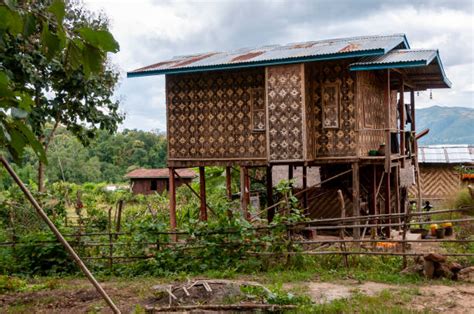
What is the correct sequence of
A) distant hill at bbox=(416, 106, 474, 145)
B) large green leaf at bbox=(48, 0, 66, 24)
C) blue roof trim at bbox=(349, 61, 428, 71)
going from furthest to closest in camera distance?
1. distant hill at bbox=(416, 106, 474, 145)
2. blue roof trim at bbox=(349, 61, 428, 71)
3. large green leaf at bbox=(48, 0, 66, 24)

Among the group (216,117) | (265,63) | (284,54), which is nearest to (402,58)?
(284,54)

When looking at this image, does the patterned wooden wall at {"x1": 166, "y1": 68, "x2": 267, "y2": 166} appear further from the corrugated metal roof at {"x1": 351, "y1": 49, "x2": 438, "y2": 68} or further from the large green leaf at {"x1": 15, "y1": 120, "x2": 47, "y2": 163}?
the large green leaf at {"x1": 15, "y1": 120, "x2": 47, "y2": 163}

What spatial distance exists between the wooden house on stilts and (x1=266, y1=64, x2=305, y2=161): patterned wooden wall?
0.02 m

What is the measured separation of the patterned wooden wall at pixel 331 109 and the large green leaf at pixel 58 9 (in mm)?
11047

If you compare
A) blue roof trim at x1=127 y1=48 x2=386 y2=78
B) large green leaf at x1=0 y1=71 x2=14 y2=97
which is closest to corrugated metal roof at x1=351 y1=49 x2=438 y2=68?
blue roof trim at x1=127 y1=48 x2=386 y2=78

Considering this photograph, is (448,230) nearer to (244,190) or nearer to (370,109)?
(370,109)

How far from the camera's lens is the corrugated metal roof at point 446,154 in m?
22.3

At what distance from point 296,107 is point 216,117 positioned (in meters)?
2.20

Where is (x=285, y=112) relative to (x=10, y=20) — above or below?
above

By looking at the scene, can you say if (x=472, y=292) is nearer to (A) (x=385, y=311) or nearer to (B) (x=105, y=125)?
(A) (x=385, y=311)

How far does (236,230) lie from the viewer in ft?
31.7

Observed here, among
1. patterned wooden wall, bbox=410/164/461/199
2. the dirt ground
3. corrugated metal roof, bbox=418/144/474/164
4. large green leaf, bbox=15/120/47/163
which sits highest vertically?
corrugated metal roof, bbox=418/144/474/164

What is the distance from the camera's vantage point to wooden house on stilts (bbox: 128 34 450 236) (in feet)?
39.2

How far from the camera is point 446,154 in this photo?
22797 mm
